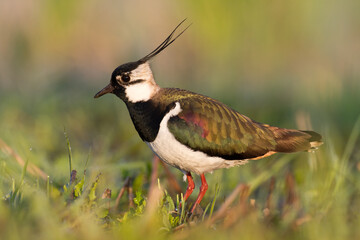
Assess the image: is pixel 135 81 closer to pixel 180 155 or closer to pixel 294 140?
pixel 180 155

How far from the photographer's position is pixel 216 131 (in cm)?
397

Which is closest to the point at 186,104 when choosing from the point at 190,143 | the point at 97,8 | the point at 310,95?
the point at 190,143

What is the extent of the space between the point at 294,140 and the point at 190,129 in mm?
871

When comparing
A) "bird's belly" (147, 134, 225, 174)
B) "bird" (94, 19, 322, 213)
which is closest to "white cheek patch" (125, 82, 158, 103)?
"bird" (94, 19, 322, 213)

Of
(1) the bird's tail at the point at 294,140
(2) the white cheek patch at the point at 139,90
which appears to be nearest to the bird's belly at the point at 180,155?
(2) the white cheek patch at the point at 139,90

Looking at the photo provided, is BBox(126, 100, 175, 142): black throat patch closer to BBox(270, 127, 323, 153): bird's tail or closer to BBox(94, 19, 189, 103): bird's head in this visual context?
BBox(94, 19, 189, 103): bird's head

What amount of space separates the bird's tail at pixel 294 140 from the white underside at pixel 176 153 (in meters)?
0.54

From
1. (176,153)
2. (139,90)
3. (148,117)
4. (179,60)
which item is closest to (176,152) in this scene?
(176,153)

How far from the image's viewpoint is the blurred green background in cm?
648

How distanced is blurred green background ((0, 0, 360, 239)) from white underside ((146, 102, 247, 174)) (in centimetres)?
186

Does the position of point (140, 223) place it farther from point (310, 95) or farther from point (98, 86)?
point (98, 86)

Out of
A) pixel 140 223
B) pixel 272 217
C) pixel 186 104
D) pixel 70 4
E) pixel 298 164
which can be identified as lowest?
pixel 298 164

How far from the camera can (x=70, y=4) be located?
8.03 m

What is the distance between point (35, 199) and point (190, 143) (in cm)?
127
